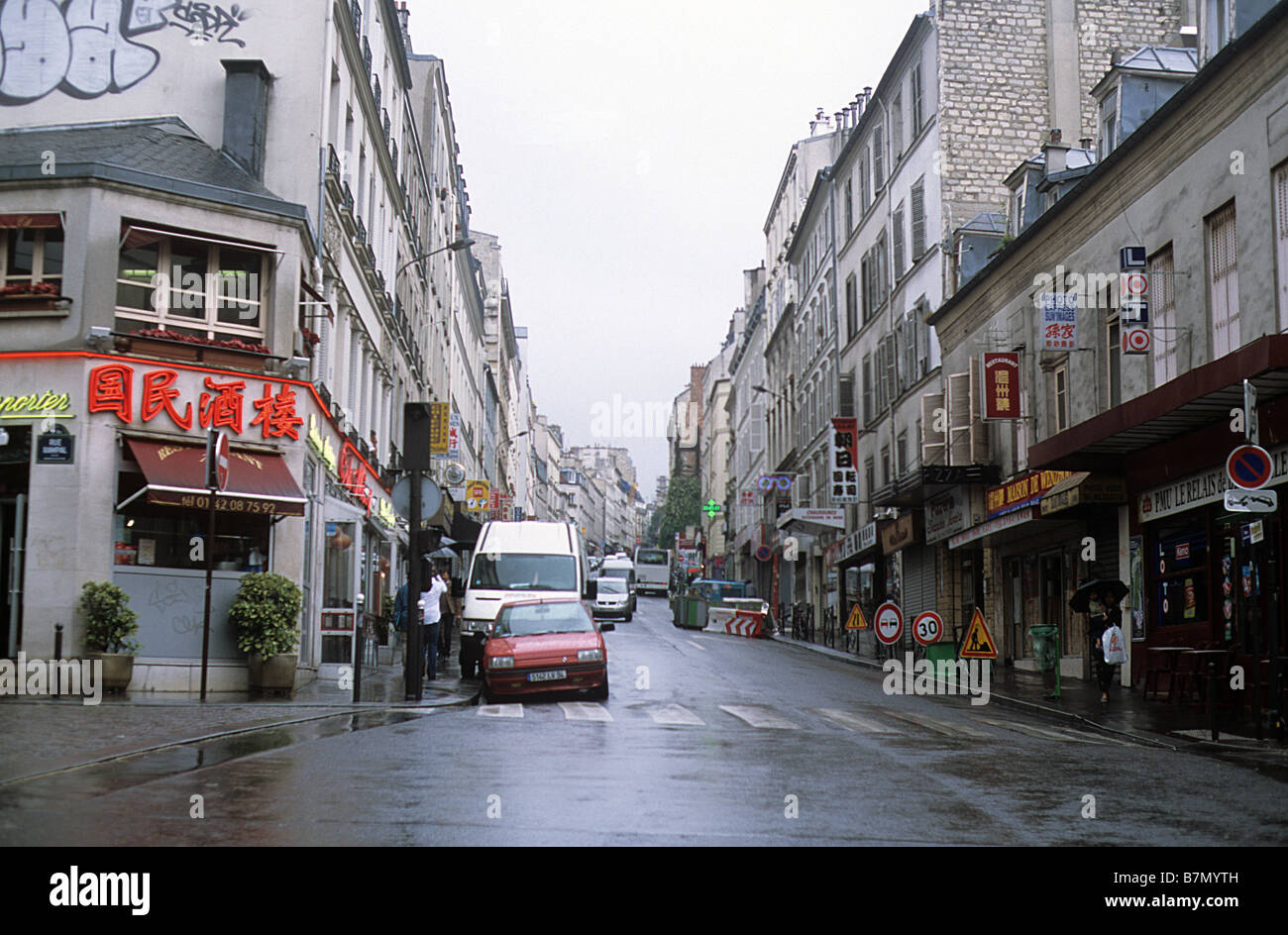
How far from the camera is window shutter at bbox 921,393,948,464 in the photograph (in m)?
31.9

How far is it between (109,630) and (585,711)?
6.58 meters

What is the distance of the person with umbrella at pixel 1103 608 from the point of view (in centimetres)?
2153

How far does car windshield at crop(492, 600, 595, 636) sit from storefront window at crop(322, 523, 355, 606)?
6327mm

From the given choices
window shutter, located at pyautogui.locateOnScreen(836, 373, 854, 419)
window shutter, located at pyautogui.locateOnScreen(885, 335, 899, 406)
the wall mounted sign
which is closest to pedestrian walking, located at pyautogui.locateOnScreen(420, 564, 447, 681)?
the wall mounted sign

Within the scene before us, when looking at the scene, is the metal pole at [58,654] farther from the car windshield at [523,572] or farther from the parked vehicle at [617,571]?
the parked vehicle at [617,571]

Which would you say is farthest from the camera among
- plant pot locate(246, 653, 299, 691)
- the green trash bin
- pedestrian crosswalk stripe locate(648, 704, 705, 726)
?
the green trash bin

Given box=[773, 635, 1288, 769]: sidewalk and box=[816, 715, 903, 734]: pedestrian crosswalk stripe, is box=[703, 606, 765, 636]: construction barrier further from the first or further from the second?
box=[816, 715, 903, 734]: pedestrian crosswalk stripe

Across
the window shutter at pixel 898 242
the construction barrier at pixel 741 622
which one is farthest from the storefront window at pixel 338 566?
the construction barrier at pixel 741 622

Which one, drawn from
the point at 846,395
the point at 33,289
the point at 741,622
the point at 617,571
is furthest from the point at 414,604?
the point at 617,571

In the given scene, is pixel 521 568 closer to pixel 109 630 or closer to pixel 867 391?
pixel 109 630

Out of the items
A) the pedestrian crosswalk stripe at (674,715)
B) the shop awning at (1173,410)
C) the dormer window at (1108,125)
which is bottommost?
the pedestrian crosswalk stripe at (674,715)

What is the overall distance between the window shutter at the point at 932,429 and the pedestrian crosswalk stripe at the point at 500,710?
17.0 m

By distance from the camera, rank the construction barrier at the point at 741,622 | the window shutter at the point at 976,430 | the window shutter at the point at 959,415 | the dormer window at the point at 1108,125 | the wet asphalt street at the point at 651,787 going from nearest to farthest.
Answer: the wet asphalt street at the point at 651,787 → the dormer window at the point at 1108,125 → the window shutter at the point at 976,430 → the window shutter at the point at 959,415 → the construction barrier at the point at 741,622

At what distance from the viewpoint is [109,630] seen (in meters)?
17.8
